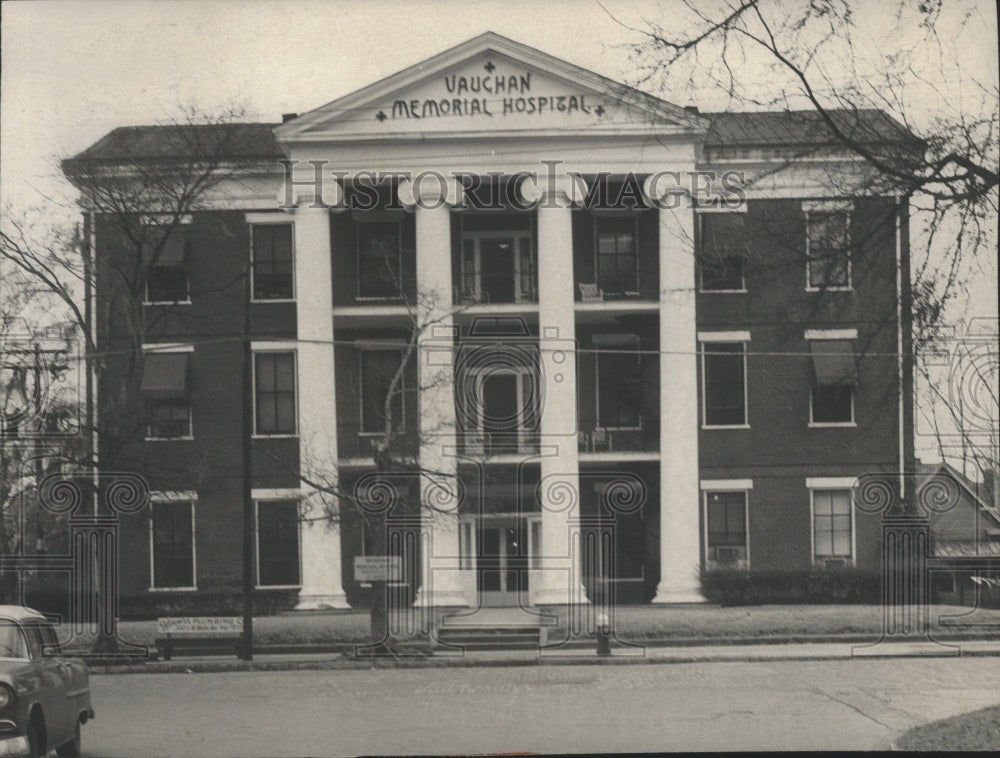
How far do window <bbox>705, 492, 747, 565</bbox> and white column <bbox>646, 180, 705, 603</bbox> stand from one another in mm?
66

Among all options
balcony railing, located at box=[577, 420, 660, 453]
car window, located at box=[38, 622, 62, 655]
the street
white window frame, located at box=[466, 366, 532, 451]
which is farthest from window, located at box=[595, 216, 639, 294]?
car window, located at box=[38, 622, 62, 655]

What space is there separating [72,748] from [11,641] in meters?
0.64

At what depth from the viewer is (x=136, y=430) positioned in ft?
23.2

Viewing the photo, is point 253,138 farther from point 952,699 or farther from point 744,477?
point 952,699

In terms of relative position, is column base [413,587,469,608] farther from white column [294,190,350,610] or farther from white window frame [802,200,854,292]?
white window frame [802,200,854,292]

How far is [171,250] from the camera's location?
7.13m

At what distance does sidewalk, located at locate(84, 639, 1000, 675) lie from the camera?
22.9 feet

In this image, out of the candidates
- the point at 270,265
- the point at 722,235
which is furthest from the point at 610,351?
the point at 270,265

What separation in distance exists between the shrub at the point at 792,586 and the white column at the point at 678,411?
125 mm

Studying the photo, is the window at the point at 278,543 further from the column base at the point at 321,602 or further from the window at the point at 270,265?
the window at the point at 270,265

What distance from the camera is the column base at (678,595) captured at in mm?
7051

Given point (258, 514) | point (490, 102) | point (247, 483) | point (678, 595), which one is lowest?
point (678, 595)

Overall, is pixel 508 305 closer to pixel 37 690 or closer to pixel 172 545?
pixel 172 545

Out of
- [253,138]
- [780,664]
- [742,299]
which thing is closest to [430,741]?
[780,664]
